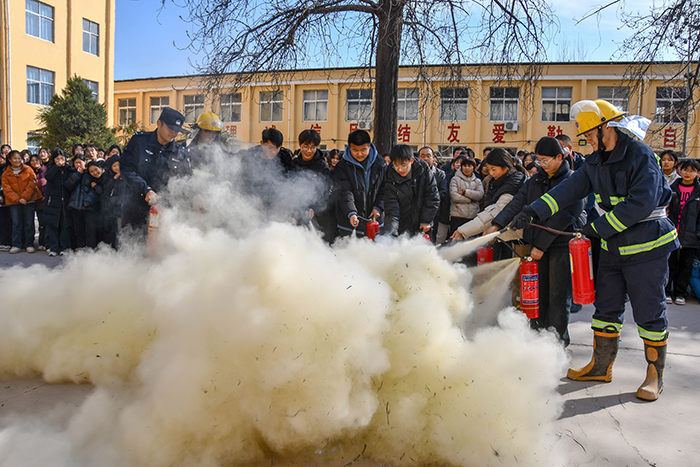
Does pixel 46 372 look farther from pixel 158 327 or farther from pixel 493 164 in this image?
pixel 493 164

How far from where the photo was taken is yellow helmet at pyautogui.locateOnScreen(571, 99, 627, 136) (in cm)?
320

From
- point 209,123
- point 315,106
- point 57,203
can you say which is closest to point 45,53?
point 315,106

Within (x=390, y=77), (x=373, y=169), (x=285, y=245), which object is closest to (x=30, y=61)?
(x=390, y=77)

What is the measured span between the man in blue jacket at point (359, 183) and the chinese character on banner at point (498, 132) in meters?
20.4

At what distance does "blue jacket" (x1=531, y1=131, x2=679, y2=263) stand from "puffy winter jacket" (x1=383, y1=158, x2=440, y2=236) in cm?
172

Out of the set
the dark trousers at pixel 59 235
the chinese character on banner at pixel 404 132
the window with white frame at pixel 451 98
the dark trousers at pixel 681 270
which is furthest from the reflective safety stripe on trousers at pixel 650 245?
the chinese character on banner at pixel 404 132

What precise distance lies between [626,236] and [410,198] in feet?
6.80

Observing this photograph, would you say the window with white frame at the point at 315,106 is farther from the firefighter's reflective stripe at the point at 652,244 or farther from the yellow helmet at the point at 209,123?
the firefighter's reflective stripe at the point at 652,244

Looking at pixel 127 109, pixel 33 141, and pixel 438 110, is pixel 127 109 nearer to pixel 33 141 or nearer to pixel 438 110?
pixel 33 141

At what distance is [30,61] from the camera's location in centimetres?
2073

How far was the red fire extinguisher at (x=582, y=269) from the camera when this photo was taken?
11.1 ft

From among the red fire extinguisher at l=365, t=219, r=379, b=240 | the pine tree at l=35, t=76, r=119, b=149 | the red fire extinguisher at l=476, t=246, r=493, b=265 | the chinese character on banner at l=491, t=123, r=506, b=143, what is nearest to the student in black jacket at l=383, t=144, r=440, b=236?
the red fire extinguisher at l=365, t=219, r=379, b=240

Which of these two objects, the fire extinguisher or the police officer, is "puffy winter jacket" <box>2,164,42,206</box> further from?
the fire extinguisher

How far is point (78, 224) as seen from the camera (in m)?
8.15
